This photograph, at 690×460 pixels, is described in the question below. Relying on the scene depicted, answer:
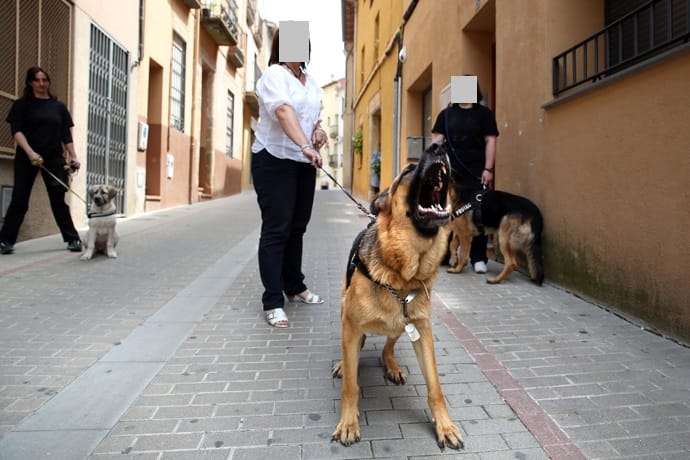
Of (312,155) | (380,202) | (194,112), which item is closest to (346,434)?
(380,202)

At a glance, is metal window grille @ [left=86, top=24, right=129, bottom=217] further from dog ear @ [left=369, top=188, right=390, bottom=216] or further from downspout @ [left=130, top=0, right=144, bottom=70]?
dog ear @ [left=369, top=188, right=390, bottom=216]

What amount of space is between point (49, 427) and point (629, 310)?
3855 mm

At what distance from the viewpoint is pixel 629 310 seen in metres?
3.79

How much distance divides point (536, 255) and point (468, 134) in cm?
153

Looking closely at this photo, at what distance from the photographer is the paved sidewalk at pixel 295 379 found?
212cm

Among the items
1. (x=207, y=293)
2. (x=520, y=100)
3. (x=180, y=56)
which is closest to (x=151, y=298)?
(x=207, y=293)

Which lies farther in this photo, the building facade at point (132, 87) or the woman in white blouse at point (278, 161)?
the building facade at point (132, 87)

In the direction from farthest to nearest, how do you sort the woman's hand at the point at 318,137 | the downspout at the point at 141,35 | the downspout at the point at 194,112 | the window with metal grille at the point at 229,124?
the window with metal grille at the point at 229,124
the downspout at the point at 194,112
the downspout at the point at 141,35
the woman's hand at the point at 318,137

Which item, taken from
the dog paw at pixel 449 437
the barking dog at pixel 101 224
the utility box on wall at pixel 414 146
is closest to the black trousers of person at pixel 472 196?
the dog paw at pixel 449 437

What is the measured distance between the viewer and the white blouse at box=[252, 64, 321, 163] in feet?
11.7

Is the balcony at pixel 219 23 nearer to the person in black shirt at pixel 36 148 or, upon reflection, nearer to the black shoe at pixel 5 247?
the person in black shirt at pixel 36 148

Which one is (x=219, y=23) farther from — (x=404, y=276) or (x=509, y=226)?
(x=404, y=276)

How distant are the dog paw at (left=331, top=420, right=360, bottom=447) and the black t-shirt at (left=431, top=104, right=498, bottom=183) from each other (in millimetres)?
3914

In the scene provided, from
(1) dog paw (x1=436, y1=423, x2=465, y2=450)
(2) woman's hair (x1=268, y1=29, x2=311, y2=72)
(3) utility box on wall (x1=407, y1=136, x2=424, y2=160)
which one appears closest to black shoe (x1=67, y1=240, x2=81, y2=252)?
(2) woman's hair (x1=268, y1=29, x2=311, y2=72)
